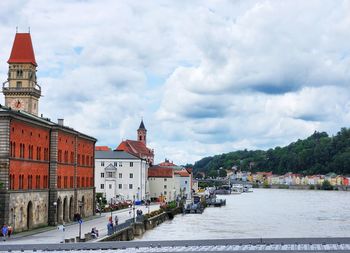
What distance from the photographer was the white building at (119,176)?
5123 inches

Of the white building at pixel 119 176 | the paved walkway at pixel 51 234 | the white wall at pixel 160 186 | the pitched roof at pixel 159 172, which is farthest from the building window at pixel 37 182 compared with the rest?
the white wall at pixel 160 186

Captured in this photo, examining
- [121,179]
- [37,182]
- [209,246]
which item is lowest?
[209,246]

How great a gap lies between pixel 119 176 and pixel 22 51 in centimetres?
4383

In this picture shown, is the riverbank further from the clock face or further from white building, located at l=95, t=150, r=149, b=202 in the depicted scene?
white building, located at l=95, t=150, r=149, b=202

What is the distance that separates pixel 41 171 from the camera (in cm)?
6234

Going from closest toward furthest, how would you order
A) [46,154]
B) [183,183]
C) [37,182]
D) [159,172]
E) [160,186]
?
[37,182] < [46,154] < [159,172] < [160,186] < [183,183]

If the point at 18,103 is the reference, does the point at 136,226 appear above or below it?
below

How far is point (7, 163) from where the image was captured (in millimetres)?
53031

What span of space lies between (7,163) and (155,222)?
35358 millimetres

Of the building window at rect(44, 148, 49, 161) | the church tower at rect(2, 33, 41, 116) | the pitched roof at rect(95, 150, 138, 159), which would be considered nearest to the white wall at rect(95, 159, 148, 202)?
the pitched roof at rect(95, 150, 138, 159)

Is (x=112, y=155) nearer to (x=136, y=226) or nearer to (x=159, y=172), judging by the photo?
(x=159, y=172)

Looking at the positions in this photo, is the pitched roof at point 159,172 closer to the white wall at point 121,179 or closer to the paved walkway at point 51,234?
the white wall at point 121,179

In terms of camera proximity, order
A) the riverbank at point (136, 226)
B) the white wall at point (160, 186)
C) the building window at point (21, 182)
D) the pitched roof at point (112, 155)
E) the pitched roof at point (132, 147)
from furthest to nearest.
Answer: the pitched roof at point (132, 147)
the white wall at point (160, 186)
the pitched roof at point (112, 155)
the riverbank at point (136, 226)
the building window at point (21, 182)

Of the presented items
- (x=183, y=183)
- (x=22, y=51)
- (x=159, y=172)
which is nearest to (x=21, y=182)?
(x=22, y=51)
